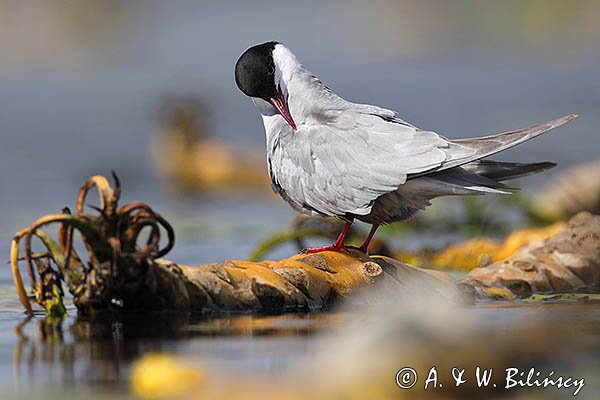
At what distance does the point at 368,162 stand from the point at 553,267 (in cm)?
106

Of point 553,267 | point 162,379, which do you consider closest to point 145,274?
point 162,379

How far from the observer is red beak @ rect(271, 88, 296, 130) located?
247 inches

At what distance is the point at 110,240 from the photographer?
475 centimetres

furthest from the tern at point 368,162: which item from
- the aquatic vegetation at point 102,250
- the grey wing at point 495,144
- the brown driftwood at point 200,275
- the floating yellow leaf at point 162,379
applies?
the floating yellow leaf at point 162,379

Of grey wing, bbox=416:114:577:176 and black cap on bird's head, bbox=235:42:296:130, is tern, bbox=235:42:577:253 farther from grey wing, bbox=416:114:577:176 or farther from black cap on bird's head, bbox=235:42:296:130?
black cap on bird's head, bbox=235:42:296:130

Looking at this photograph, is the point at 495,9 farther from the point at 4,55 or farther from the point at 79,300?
the point at 79,300

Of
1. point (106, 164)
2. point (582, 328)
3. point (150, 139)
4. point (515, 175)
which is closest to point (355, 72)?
point (150, 139)

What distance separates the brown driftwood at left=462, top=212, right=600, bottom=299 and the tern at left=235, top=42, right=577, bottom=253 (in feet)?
1.45

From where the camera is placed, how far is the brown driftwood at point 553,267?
19.8ft

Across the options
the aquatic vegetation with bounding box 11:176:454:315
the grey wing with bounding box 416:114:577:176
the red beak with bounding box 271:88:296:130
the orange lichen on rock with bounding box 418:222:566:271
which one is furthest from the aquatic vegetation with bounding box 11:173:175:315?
the orange lichen on rock with bounding box 418:222:566:271

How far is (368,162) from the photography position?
585 centimetres

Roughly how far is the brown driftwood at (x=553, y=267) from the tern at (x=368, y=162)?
1.45 ft

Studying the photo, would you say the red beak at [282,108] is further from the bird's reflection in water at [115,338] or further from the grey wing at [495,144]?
the bird's reflection in water at [115,338]

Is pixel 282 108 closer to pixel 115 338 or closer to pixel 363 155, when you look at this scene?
pixel 363 155
